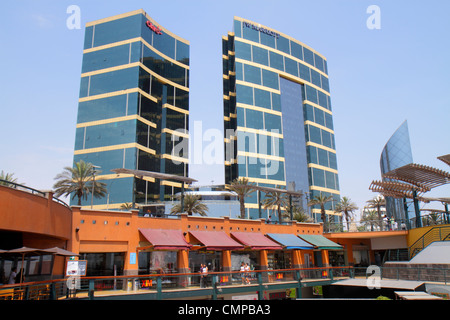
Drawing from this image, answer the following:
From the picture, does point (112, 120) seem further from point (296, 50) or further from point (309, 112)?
point (296, 50)

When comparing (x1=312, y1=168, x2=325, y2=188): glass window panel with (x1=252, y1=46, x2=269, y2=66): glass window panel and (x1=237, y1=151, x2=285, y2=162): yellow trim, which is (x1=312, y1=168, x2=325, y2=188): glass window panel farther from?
(x1=252, y1=46, x2=269, y2=66): glass window panel

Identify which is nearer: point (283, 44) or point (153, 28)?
point (153, 28)

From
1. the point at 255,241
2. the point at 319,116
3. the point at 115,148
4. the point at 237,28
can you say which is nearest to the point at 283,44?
the point at 237,28

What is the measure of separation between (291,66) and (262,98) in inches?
779

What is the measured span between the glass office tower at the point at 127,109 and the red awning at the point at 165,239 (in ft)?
161

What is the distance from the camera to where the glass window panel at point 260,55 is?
10911cm

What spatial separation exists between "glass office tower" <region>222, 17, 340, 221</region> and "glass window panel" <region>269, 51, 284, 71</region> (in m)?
0.33

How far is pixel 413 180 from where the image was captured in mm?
37125

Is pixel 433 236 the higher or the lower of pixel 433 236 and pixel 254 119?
the lower

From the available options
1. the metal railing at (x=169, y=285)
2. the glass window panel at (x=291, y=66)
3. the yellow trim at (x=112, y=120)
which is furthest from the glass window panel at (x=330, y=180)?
the metal railing at (x=169, y=285)
